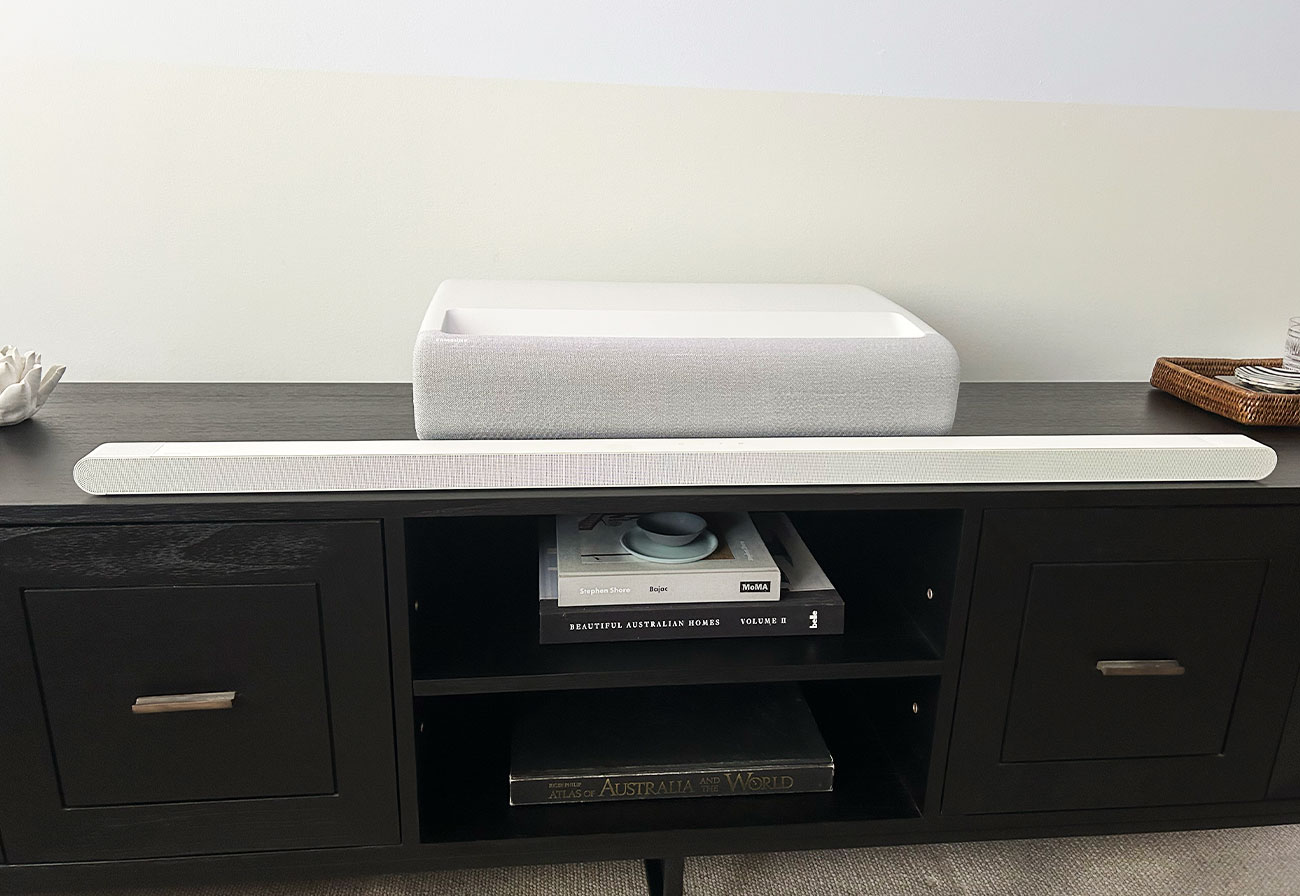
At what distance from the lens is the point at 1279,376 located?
98 centimetres

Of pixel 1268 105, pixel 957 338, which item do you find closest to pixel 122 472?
pixel 957 338

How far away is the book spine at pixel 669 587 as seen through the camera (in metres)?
0.82

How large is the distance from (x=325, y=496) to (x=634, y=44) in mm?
586

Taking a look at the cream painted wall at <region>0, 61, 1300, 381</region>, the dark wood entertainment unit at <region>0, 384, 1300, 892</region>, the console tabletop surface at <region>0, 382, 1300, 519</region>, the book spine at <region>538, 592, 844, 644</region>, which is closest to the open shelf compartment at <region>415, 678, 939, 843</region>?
the dark wood entertainment unit at <region>0, 384, 1300, 892</region>

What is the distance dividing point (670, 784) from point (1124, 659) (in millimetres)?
413

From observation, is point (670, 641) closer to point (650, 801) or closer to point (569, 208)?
point (650, 801)

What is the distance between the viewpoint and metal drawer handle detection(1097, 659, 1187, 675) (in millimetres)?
820

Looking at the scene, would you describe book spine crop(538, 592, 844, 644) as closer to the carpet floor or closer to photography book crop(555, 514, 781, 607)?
photography book crop(555, 514, 781, 607)

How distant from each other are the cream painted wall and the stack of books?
0.37 metres

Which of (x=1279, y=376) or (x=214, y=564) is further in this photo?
(x=1279, y=376)

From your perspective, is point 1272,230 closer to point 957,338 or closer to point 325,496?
point 957,338

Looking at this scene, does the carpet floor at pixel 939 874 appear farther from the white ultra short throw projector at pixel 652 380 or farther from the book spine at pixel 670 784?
Answer: the white ultra short throw projector at pixel 652 380

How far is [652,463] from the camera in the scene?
0.73m

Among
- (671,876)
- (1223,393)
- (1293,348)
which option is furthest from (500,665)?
(1293,348)
